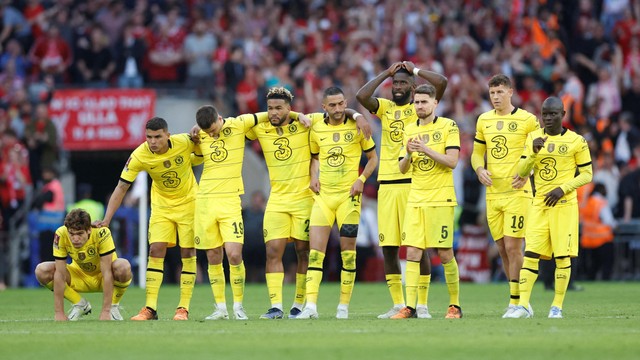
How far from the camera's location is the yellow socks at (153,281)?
618 inches

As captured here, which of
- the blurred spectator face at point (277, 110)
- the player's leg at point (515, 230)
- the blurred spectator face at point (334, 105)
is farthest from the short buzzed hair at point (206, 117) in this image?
the player's leg at point (515, 230)

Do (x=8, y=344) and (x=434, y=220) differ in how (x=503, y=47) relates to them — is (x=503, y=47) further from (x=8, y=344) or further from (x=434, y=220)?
(x=8, y=344)

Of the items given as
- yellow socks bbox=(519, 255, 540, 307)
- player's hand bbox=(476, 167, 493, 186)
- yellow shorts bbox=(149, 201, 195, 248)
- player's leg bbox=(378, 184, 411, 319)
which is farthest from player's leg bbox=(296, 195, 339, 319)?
yellow socks bbox=(519, 255, 540, 307)

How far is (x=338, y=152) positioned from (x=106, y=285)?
10.4 ft

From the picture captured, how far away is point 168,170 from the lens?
1584 cm

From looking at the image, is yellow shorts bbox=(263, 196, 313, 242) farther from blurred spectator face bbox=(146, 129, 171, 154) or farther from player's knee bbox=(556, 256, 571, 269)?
player's knee bbox=(556, 256, 571, 269)

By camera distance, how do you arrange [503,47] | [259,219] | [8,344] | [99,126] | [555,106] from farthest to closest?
[503,47] < [99,126] < [259,219] < [555,106] < [8,344]

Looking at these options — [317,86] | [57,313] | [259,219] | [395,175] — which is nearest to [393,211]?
[395,175]

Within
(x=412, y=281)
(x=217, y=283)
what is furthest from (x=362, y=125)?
(x=217, y=283)

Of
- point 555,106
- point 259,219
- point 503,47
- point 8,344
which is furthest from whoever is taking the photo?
point 503,47

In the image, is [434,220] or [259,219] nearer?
[434,220]

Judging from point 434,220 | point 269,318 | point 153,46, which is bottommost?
point 269,318

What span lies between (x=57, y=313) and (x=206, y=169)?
8.02 feet

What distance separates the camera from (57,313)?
15.3m
